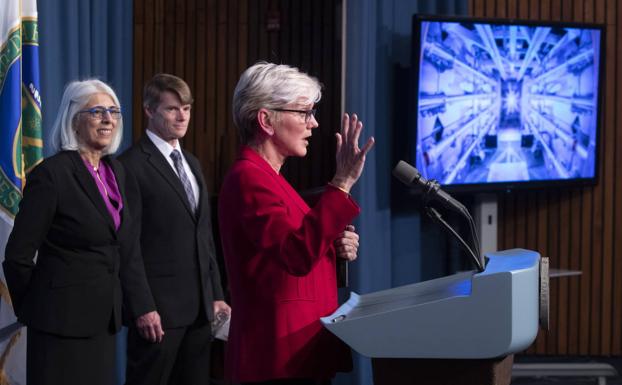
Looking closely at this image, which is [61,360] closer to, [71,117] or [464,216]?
[71,117]

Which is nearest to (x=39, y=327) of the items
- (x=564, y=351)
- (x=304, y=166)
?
(x=304, y=166)

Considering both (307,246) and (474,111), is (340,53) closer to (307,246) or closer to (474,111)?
(474,111)

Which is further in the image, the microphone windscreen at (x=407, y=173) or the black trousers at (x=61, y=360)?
the black trousers at (x=61, y=360)

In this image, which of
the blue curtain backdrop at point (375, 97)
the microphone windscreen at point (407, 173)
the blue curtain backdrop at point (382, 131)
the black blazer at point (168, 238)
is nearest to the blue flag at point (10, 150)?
the black blazer at point (168, 238)

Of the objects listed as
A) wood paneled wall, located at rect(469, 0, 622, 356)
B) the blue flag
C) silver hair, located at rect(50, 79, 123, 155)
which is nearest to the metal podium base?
silver hair, located at rect(50, 79, 123, 155)

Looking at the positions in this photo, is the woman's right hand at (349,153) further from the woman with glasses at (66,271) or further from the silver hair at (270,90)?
the woman with glasses at (66,271)

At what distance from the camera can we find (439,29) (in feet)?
16.4

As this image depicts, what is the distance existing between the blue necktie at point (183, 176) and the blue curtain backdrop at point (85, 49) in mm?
881

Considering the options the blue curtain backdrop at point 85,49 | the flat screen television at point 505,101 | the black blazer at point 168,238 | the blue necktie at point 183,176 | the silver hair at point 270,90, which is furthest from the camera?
the flat screen television at point 505,101

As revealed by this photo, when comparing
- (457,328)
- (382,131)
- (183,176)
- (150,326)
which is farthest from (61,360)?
(382,131)

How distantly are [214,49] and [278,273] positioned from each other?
12.6ft

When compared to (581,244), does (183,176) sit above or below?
above

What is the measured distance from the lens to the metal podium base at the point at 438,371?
5.47 ft

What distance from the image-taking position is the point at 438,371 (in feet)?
5.60
